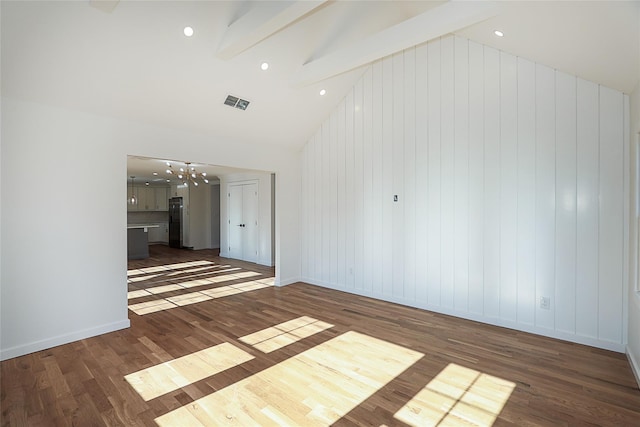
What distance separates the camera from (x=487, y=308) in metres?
3.90

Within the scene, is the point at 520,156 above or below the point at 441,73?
below

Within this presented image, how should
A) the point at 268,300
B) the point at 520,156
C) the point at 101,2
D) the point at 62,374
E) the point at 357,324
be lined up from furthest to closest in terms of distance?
the point at 268,300 < the point at 357,324 < the point at 520,156 < the point at 62,374 < the point at 101,2

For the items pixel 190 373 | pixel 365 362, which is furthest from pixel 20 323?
pixel 365 362

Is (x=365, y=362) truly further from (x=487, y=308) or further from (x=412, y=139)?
(x=412, y=139)

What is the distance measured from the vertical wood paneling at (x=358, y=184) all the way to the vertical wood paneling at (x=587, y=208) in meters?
2.77

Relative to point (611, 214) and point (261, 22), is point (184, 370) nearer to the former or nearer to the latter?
point (261, 22)

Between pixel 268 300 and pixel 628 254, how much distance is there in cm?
434

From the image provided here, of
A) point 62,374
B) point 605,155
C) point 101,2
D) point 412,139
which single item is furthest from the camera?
point 412,139

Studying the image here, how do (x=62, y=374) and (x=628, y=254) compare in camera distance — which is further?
(x=628, y=254)

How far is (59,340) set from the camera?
Answer: 3.28 m

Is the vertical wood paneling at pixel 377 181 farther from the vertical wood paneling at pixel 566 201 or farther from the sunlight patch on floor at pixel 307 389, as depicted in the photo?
the vertical wood paneling at pixel 566 201

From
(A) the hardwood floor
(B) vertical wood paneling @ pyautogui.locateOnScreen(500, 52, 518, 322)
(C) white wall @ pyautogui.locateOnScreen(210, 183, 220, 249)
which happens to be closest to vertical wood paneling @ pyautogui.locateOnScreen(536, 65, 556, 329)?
(B) vertical wood paneling @ pyautogui.locateOnScreen(500, 52, 518, 322)

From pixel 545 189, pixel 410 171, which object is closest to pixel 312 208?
pixel 410 171

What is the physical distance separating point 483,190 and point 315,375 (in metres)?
2.93
